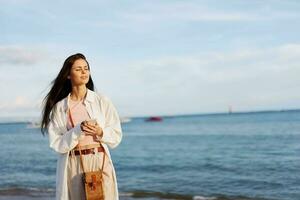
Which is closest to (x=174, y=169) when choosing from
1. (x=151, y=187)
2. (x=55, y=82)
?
(x=151, y=187)

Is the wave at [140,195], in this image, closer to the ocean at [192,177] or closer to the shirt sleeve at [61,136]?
the ocean at [192,177]

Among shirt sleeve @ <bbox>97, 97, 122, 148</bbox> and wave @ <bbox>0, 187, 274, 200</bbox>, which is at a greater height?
shirt sleeve @ <bbox>97, 97, 122, 148</bbox>

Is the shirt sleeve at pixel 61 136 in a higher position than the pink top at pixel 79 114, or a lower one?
lower

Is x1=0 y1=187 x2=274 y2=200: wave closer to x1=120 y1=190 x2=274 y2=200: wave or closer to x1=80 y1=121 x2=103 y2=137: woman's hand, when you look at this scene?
x1=120 y1=190 x2=274 y2=200: wave

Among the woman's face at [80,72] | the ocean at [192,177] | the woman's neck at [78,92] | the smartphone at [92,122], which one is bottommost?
the ocean at [192,177]

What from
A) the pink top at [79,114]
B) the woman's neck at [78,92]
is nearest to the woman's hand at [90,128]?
the pink top at [79,114]

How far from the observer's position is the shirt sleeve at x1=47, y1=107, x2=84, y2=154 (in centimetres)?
355

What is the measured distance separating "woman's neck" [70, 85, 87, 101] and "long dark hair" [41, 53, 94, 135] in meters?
0.08

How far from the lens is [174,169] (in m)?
19.4

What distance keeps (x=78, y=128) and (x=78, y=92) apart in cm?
41

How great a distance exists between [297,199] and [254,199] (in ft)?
3.45

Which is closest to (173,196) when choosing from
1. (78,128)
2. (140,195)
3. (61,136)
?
(140,195)

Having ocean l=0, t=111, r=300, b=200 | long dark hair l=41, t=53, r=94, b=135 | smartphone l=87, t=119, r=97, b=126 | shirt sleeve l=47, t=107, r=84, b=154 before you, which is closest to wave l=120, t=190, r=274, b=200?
ocean l=0, t=111, r=300, b=200

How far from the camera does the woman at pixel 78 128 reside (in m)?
3.62
